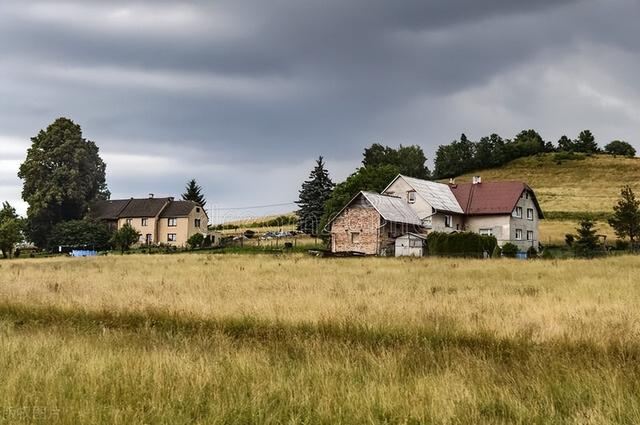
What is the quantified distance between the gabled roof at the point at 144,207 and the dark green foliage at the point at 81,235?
7.50 meters

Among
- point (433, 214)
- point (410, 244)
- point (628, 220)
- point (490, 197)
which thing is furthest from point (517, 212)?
point (410, 244)

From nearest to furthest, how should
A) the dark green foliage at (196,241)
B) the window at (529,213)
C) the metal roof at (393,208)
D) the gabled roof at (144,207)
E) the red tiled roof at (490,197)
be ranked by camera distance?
the metal roof at (393,208)
the red tiled roof at (490,197)
the window at (529,213)
the dark green foliage at (196,241)
the gabled roof at (144,207)

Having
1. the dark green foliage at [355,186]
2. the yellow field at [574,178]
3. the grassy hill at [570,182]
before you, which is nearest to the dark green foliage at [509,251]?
the grassy hill at [570,182]

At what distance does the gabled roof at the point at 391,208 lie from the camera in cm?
5897

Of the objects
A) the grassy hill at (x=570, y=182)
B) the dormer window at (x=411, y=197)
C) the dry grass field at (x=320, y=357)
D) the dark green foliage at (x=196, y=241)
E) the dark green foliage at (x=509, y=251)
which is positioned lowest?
the dry grass field at (x=320, y=357)

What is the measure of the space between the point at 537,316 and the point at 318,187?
7556 centimetres

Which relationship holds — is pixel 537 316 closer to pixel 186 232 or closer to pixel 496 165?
pixel 186 232

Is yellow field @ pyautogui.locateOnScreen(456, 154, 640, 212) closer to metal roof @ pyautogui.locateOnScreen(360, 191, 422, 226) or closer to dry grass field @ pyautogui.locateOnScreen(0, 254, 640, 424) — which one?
metal roof @ pyautogui.locateOnScreen(360, 191, 422, 226)

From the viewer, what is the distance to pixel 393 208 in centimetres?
6122

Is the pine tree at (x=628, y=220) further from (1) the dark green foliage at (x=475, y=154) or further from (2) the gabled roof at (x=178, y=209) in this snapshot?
(1) the dark green foliage at (x=475, y=154)

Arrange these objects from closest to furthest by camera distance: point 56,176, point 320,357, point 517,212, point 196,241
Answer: point 320,357
point 517,212
point 196,241
point 56,176

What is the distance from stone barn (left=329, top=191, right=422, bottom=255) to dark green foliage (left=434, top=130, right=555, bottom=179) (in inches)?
2859

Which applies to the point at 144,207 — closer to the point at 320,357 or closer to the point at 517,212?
the point at 517,212

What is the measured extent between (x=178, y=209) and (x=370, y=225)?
39920 mm
